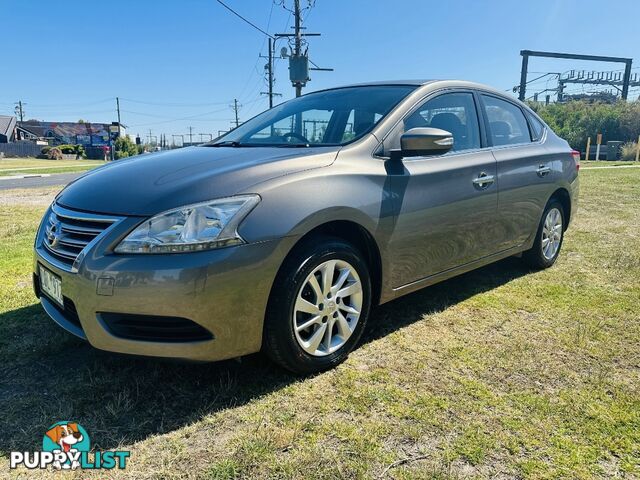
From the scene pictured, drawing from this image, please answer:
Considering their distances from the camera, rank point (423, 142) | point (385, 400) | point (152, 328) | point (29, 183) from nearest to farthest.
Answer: point (152, 328) < point (385, 400) < point (423, 142) < point (29, 183)

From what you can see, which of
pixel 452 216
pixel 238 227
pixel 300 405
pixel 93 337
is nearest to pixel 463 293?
pixel 452 216

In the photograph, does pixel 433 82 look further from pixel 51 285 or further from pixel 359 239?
pixel 51 285

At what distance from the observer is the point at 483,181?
347 centimetres

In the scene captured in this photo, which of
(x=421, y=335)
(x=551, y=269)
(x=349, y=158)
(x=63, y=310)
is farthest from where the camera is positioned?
(x=551, y=269)

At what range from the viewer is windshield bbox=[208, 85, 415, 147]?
3.10 m

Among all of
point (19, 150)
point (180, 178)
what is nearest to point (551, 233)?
point (180, 178)

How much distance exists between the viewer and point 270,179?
2.35 m

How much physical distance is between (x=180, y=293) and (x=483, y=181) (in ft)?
7.64

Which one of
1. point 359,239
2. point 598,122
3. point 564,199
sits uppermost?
point 598,122

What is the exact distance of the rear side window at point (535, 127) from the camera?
432 cm

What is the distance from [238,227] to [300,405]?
0.89 meters

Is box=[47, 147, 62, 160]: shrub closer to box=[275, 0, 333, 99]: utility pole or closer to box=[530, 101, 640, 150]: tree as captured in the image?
box=[275, 0, 333, 99]: utility pole

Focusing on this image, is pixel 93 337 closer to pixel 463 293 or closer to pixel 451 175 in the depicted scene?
pixel 451 175

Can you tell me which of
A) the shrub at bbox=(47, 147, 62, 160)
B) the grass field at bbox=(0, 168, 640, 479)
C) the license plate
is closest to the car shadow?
the grass field at bbox=(0, 168, 640, 479)
